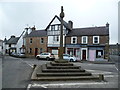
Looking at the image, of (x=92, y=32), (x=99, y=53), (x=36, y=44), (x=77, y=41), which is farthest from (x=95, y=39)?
(x=36, y=44)

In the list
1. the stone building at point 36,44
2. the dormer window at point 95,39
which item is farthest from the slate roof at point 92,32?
the stone building at point 36,44

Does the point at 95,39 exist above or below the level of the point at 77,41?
above

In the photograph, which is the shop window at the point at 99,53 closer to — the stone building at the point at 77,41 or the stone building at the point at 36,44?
the stone building at the point at 77,41

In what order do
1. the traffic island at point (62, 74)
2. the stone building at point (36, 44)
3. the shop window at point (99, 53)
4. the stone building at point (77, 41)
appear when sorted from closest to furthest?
1. the traffic island at point (62, 74)
2. the shop window at point (99, 53)
3. the stone building at point (77, 41)
4. the stone building at point (36, 44)

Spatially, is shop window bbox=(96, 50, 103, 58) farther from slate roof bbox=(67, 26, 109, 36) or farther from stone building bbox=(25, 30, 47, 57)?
stone building bbox=(25, 30, 47, 57)

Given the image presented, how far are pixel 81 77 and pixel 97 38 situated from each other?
2185 centimetres

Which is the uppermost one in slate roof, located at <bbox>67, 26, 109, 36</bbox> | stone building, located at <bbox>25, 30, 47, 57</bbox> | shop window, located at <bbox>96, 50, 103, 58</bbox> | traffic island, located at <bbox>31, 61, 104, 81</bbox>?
slate roof, located at <bbox>67, 26, 109, 36</bbox>

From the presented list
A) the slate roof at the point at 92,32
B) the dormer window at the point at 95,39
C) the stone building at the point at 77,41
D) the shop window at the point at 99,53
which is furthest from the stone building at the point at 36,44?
Answer: the shop window at the point at 99,53

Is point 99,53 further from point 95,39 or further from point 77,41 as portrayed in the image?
point 77,41

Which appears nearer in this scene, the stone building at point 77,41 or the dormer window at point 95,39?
the stone building at point 77,41

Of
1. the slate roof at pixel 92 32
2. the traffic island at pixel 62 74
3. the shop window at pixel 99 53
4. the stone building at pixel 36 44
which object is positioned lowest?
the traffic island at pixel 62 74

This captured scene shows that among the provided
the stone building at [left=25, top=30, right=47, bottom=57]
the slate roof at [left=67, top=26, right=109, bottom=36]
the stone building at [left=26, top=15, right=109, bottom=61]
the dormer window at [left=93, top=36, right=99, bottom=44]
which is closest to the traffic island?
the stone building at [left=26, top=15, right=109, bottom=61]

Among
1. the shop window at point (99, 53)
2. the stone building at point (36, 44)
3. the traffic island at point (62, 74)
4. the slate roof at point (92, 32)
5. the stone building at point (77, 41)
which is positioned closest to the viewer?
the traffic island at point (62, 74)

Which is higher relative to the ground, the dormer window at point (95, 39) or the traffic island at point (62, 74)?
the dormer window at point (95, 39)
